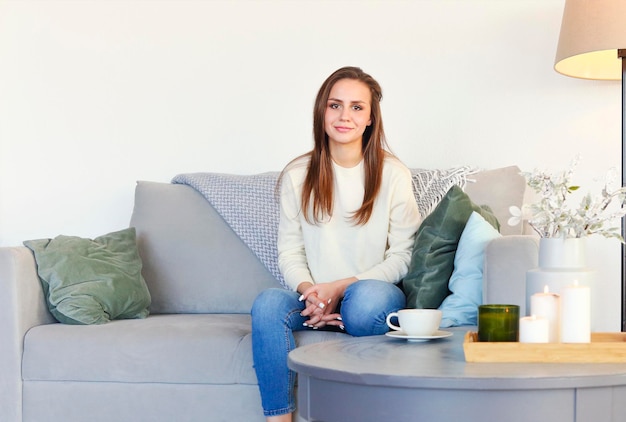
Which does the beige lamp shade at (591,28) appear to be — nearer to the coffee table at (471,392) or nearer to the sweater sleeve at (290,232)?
the sweater sleeve at (290,232)

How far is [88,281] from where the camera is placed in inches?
102

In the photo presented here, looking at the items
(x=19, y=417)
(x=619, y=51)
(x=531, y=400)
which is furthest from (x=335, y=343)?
(x=619, y=51)

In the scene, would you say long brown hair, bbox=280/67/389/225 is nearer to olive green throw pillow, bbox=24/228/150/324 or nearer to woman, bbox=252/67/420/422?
woman, bbox=252/67/420/422

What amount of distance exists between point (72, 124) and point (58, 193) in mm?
254

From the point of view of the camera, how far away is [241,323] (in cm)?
252

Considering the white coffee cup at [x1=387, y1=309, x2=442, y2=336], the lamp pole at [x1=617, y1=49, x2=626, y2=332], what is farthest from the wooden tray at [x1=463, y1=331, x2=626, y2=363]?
the lamp pole at [x1=617, y1=49, x2=626, y2=332]

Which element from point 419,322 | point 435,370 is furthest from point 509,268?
point 435,370

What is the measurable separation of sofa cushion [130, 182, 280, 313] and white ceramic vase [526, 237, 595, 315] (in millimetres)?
1341

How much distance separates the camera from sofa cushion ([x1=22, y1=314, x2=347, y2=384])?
228 cm

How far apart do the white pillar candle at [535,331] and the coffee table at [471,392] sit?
0.07 meters

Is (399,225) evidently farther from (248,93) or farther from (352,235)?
(248,93)

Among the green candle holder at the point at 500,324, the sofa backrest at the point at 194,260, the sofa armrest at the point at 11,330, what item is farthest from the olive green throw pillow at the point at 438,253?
the sofa armrest at the point at 11,330

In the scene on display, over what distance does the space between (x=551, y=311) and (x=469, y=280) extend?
2.35ft

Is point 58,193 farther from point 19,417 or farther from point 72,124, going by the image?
point 19,417
